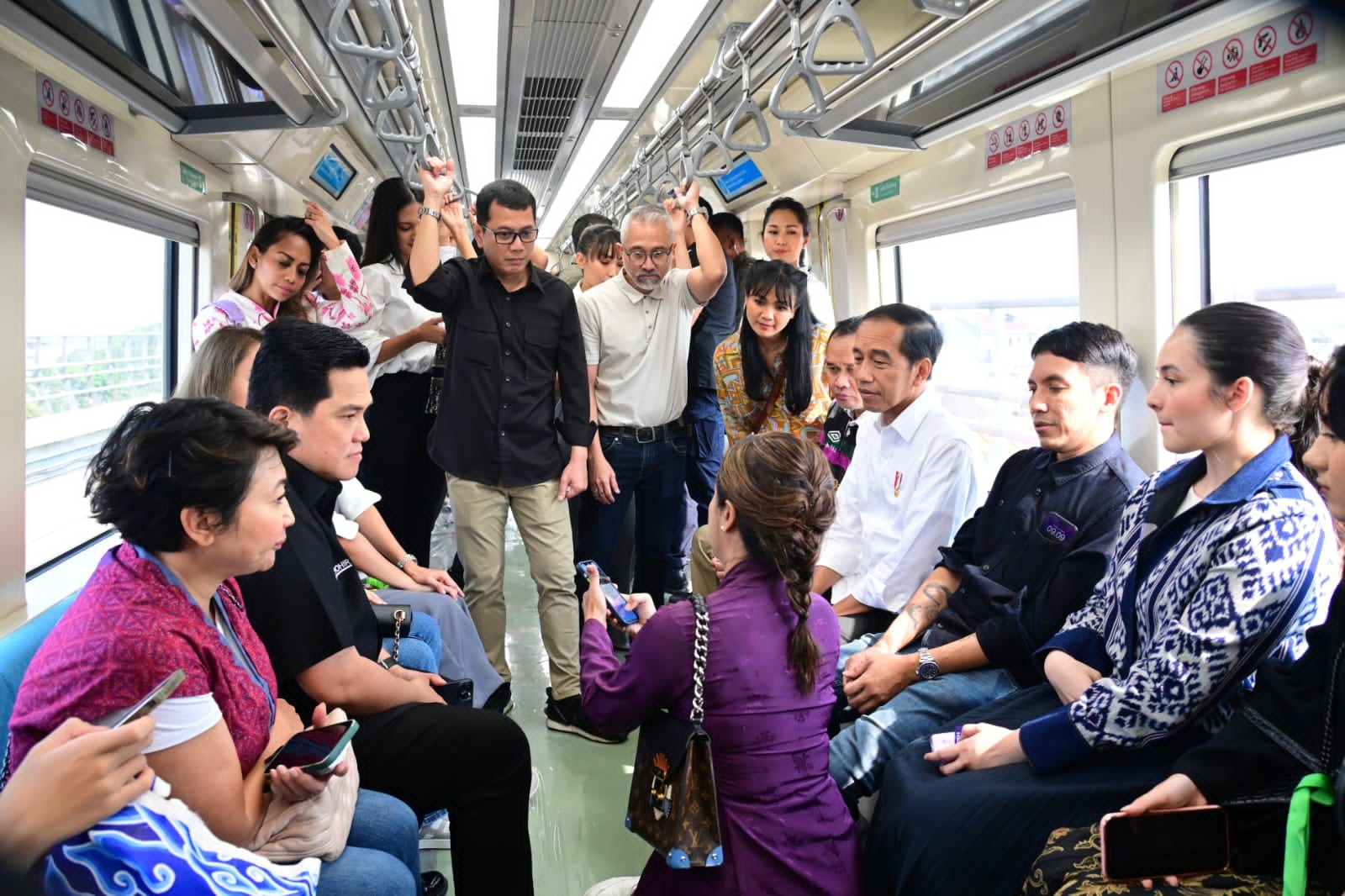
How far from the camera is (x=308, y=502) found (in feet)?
7.03

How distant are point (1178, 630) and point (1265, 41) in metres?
1.65

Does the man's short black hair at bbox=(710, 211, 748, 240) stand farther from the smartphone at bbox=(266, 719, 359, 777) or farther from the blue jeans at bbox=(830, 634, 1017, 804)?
the smartphone at bbox=(266, 719, 359, 777)

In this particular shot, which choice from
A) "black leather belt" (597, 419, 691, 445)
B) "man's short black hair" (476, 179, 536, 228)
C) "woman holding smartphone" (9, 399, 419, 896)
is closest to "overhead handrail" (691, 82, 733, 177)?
"man's short black hair" (476, 179, 536, 228)

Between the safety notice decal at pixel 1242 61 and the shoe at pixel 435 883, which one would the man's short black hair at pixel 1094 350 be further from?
the shoe at pixel 435 883

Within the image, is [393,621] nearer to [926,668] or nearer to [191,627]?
[191,627]

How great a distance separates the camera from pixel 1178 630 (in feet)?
5.99

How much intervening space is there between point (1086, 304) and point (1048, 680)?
1539 mm

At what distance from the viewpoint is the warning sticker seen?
9.34 ft

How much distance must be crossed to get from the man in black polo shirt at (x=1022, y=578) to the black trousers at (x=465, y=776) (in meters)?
0.76

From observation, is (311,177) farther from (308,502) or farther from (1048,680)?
(1048,680)

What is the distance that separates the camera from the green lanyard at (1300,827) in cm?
142

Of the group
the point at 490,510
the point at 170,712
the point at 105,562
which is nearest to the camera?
the point at 170,712

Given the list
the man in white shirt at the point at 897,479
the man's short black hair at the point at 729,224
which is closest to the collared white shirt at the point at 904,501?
the man in white shirt at the point at 897,479

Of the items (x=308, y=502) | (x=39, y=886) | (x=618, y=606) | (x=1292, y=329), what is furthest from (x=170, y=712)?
(x=1292, y=329)
